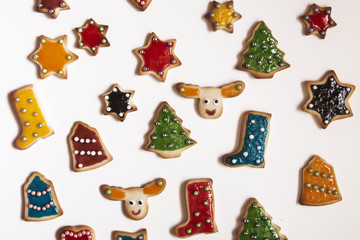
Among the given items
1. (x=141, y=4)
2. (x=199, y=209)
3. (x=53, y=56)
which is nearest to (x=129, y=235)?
(x=199, y=209)

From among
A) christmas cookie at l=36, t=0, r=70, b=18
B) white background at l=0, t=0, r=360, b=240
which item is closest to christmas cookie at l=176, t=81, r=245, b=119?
white background at l=0, t=0, r=360, b=240

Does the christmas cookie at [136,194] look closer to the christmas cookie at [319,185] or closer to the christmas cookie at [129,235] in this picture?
the christmas cookie at [129,235]

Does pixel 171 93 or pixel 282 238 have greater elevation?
pixel 171 93

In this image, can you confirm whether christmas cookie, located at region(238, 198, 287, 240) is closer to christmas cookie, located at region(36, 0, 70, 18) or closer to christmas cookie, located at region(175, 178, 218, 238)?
christmas cookie, located at region(175, 178, 218, 238)

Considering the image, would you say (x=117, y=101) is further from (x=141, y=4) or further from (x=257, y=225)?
(x=257, y=225)

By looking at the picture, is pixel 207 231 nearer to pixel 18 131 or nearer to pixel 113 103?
pixel 113 103

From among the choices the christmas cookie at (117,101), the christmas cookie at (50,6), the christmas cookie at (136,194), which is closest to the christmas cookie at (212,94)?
the christmas cookie at (117,101)

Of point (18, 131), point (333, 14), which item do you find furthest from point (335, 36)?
point (18, 131)
